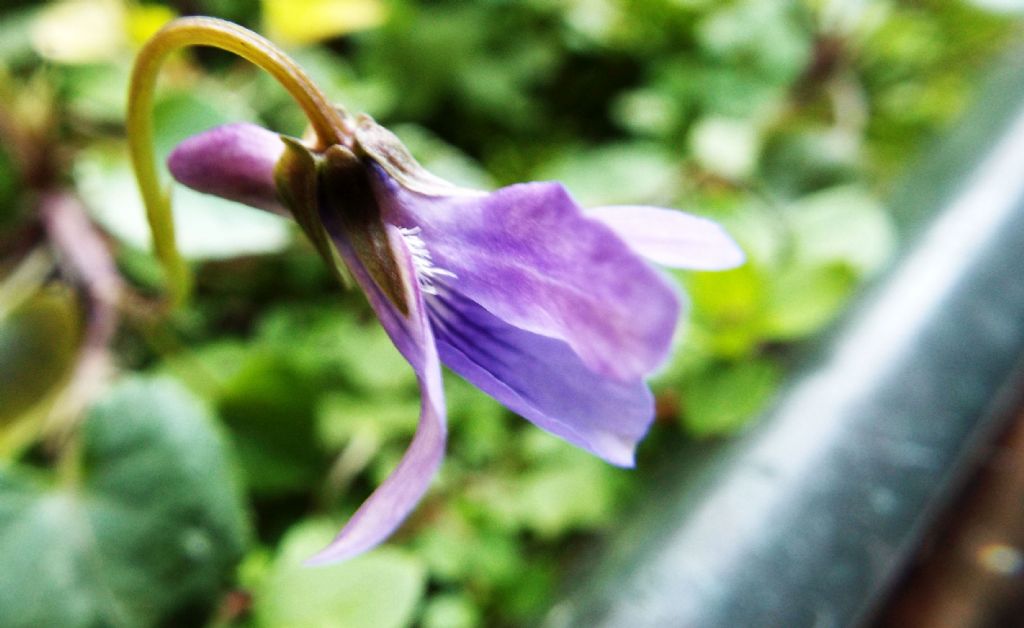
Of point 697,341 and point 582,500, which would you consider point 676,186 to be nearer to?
point 697,341

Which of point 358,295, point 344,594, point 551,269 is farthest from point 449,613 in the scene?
point 551,269

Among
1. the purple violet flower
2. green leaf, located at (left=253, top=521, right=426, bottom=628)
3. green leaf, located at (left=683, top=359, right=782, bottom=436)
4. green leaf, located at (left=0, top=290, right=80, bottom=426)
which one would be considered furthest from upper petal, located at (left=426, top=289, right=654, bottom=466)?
green leaf, located at (left=0, top=290, right=80, bottom=426)

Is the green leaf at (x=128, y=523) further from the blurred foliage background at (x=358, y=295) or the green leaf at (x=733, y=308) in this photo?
the green leaf at (x=733, y=308)

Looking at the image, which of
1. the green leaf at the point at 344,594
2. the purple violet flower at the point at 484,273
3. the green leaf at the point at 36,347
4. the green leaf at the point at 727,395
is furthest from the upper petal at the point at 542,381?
the green leaf at the point at 36,347

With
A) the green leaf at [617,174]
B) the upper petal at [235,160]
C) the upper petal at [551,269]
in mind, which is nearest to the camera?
the upper petal at [551,269]

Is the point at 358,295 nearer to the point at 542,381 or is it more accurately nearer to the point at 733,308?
the point at 733,308

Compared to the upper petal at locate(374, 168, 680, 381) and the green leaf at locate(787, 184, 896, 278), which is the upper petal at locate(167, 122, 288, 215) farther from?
the green leaf at locate(787, 184, 896, 278)

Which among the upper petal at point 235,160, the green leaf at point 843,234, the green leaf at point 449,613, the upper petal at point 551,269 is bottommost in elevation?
the green leaf at point 449,613
